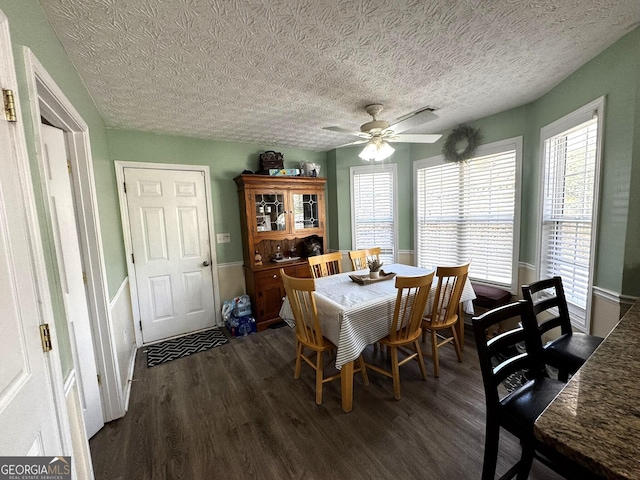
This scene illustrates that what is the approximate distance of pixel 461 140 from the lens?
3211mm

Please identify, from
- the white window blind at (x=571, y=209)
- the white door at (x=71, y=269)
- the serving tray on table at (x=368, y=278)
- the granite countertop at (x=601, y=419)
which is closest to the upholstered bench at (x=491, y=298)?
the white window blind at (x=571, y=209)

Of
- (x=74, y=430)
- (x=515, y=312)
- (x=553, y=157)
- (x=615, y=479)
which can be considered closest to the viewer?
(x=615, y=479)

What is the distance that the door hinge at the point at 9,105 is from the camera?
0.81 metres

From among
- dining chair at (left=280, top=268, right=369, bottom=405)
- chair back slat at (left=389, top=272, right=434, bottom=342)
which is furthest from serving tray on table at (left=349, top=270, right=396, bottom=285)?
dining chair at (left=280, top=268, right=369, bottom=405)

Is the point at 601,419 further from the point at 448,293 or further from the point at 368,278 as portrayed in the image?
the point at 368,278

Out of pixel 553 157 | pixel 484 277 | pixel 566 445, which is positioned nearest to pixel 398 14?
pixel 566 445

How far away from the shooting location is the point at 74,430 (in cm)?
113

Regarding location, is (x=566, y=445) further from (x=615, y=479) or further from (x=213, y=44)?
(x=213, y=44)

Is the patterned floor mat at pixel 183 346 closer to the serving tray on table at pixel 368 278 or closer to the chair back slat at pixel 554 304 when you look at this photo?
the serving tray on table at pixel 368 278

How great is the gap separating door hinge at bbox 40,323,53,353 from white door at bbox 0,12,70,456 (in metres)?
0.02

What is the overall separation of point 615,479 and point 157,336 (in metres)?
3.74

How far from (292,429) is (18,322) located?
5.28ft

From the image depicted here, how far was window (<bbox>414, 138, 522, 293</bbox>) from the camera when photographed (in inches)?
115

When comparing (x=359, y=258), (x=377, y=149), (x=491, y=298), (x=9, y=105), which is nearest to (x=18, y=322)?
(x=9, y=105)
